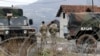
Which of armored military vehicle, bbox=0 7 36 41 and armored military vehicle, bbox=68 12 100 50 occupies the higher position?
armored military vehicle, bbox=0 7 36 41

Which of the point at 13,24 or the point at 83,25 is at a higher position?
the point at 13,24

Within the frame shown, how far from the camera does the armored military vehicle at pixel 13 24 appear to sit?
16.1 m

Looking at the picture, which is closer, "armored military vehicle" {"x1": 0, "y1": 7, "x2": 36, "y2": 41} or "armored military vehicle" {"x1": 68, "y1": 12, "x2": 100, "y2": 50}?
"armored military vehicle" {"x1": 0, "y1": 7, "x2": 36, "y2": 41}

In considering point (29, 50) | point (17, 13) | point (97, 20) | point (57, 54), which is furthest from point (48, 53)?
point (97, 20)

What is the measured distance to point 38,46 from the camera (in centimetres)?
982

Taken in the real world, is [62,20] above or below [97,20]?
below

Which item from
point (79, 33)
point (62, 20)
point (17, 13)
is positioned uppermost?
point (17, 13)

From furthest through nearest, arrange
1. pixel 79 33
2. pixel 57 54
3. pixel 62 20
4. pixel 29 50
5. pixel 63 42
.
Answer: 1. pixel 62 20
2. pixel 79 33
3. pixel 63 42
4. pixel 57 54
5. pixel 29 50

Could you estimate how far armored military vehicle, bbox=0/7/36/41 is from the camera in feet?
52.9

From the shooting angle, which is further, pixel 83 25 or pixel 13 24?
pixel 83 25

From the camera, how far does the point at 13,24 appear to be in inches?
673

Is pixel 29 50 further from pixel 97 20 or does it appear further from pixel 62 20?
pixel 62 20

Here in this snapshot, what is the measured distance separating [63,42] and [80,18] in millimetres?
10371

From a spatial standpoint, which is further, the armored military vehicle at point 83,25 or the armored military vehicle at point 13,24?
the armored military vehicle at point 83,25
